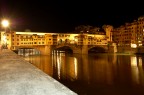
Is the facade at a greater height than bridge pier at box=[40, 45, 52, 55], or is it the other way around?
the facade

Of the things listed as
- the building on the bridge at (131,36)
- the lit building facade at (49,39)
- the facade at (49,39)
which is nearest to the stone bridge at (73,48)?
the facade at (49,39)

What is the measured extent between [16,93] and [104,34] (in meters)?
109

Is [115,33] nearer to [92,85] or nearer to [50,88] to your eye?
[92,85]

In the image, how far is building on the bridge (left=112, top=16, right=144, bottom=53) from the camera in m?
83.5

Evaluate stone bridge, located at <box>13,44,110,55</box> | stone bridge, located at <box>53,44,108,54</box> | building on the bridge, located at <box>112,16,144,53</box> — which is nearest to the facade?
stone bridge, located at <box>13,44,110,55</box>

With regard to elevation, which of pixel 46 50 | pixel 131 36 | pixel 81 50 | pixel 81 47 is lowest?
pixel 81 50

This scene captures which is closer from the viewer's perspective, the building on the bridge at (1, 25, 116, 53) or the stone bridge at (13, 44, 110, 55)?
the building on the bridge at (1, 25, 116, 53)

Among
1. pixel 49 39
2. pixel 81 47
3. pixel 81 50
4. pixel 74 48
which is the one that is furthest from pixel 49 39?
pixel 81 47

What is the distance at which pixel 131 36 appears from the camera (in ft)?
310

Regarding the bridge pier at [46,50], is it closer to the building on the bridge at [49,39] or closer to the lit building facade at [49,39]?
the building on the bridge at [49,39]

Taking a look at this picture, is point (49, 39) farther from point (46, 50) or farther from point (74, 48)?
point (74, 48)

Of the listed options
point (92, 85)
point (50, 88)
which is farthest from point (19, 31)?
point (50, 88)

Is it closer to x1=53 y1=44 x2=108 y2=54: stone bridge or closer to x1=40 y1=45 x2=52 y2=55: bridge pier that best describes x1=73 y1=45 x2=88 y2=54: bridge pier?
x1=53 y1=44 x2=108 y2=54: stone bridge

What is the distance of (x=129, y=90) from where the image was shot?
21.3m
